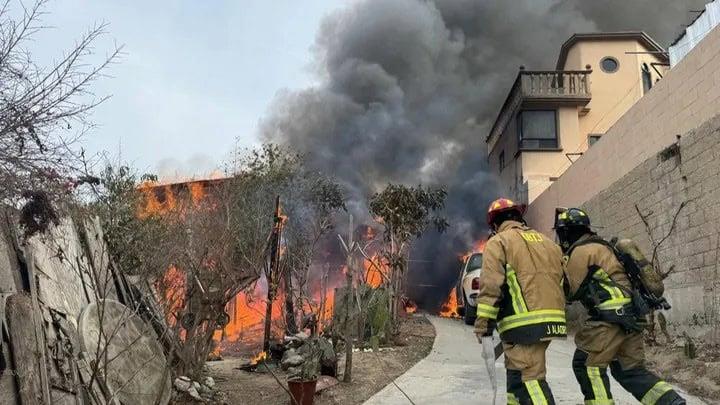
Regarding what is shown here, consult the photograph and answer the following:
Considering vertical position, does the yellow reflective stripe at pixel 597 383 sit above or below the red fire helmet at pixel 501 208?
below

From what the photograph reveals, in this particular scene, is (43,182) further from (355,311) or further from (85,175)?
(355,311)

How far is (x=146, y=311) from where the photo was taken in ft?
20.6

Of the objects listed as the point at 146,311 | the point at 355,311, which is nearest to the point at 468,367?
the point at 355,311

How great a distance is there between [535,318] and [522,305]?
4.1 inches

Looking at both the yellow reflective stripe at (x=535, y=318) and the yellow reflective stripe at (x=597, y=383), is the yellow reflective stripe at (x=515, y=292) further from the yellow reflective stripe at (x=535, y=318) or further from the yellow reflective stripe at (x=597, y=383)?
the yellow reflective stripe at (x=597, y=383)

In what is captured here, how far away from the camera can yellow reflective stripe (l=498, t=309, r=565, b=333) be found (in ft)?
10.5

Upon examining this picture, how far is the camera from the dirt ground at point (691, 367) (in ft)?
16.4

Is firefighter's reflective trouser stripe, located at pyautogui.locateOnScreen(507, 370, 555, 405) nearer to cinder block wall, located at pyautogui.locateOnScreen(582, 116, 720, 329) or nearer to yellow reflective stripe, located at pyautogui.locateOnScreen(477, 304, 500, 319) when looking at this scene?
yellow reflective stripe, located at pyautogui.locateOnScreen(477, 304, 500, 319)

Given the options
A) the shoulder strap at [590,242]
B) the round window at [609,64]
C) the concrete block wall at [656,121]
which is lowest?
the shoulder strap at [590,242]

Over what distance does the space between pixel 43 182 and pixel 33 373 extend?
1387mm

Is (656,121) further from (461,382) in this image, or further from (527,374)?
(527,374)

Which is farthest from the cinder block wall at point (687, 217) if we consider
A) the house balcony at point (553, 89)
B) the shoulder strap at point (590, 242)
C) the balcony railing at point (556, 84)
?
the balcony railing at point (556, 84)

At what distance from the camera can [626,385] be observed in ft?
11.8

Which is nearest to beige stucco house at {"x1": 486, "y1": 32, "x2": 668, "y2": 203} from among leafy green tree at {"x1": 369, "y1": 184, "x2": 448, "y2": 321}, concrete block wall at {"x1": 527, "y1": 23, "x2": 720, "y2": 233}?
concrete block wall at {"x1": 527, "y1": 23, "x2": 720, "y2": 233}
